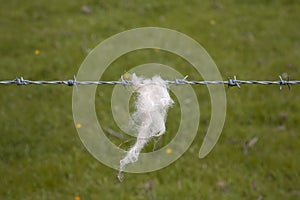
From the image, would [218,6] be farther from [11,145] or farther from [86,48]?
[11,145]

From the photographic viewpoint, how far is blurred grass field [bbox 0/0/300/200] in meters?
3.47

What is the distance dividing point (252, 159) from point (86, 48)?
2525mm

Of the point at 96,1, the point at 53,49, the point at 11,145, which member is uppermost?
the point at 96,1

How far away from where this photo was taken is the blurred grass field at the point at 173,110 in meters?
3.47

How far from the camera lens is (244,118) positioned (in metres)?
4.16

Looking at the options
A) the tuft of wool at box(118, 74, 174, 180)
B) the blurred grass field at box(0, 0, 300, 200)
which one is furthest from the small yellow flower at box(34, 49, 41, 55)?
the tuft of wool at box(118, 74, 174, 180)

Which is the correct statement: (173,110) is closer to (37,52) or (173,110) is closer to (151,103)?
(37,52)

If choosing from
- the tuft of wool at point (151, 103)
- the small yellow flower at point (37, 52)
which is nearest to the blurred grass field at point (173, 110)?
the small yellow flower at point (37, 52)

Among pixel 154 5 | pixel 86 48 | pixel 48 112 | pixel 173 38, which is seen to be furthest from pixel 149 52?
pixel 48 112

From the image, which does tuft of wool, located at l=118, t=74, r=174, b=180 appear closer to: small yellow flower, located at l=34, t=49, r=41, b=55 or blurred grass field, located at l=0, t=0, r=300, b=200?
blurred grass field, located at l=0, t=0, r=300, b=200

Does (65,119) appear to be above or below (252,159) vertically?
above

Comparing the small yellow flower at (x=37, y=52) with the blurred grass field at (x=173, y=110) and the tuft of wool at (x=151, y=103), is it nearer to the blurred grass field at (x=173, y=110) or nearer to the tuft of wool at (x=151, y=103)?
the blurred grass field at (x=173, y=110)

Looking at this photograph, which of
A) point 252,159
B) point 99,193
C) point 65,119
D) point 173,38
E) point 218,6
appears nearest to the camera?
point 99,193

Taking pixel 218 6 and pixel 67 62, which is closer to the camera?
pixel 67 62
